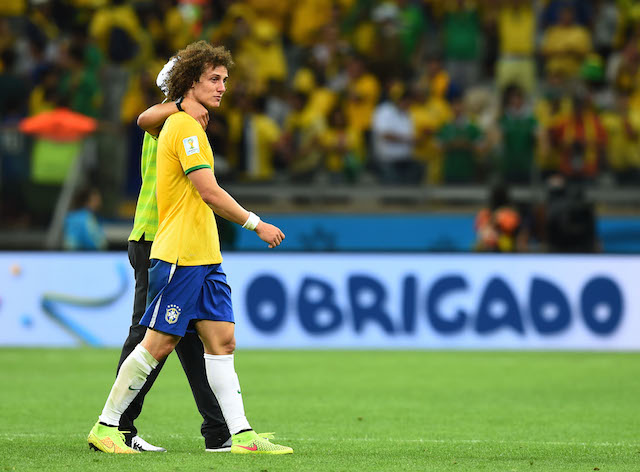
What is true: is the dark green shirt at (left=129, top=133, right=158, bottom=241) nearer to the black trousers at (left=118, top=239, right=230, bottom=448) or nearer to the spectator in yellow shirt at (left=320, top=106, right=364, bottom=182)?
the black trousers at (left=118, top=239, right=230, bottom=448)

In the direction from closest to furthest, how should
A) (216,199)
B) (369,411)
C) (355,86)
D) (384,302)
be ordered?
(216,199), (369,411), (384,302), (355,86)

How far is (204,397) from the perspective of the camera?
682 centimetres

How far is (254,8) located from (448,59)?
3.21 meters

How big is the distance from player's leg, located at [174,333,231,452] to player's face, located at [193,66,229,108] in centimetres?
133

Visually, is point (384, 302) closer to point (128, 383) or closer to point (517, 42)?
point (517, 42)

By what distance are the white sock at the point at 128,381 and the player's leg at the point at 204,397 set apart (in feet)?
1.41

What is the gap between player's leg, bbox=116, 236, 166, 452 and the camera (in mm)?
6758

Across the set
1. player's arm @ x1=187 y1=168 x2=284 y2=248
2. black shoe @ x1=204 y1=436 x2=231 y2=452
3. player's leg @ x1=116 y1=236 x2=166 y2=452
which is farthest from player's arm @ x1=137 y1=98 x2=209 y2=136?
black shoe @ x1=204 y1=436 x2=231 y2=452

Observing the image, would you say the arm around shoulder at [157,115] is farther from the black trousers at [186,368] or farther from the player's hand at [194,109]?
the black trousers at [186,368]

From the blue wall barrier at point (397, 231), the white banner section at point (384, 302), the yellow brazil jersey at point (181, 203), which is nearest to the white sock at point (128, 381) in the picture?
the yellow brazil jersey at point (181, 203)

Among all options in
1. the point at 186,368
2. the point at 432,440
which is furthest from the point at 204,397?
the point at 432,440

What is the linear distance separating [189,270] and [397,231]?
10650mm

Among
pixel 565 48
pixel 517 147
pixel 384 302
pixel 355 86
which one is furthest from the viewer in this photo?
pixel 565 48

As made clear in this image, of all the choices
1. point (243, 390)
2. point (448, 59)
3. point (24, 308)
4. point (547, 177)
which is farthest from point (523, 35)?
point (243, 390)
